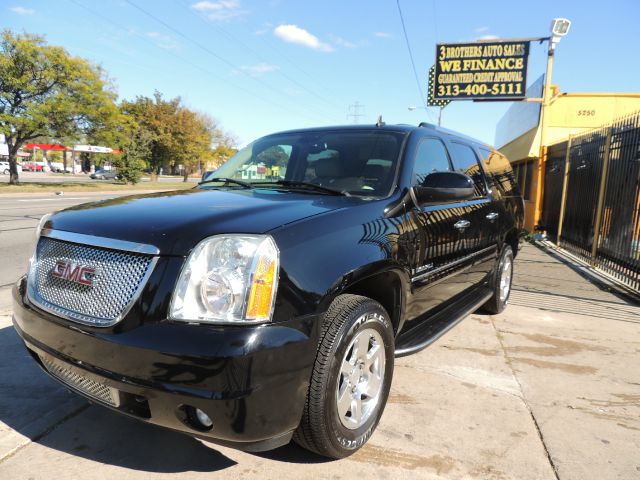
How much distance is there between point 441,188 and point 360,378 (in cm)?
135

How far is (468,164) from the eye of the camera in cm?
434

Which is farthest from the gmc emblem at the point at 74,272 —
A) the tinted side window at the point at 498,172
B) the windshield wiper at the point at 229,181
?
the tinted side window at the point at 498,172

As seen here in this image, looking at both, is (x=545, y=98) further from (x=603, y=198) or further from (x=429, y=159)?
(x=429, y=159)

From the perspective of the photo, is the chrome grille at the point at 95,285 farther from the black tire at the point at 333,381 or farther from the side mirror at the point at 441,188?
the side mirror at the point at 441,188

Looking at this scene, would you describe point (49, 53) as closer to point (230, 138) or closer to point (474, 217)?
point (474, 217)

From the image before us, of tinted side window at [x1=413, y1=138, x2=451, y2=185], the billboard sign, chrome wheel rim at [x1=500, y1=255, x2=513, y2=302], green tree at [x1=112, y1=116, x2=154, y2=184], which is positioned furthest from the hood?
green tree at [x1=112, y1=116, x2=154, y2=184]

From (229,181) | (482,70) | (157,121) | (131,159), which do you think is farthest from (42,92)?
(229,181)

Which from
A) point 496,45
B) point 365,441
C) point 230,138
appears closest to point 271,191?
point 365,441

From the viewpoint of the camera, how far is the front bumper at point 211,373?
70.6 inches

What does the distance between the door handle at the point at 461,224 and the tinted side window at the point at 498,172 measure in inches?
46.5

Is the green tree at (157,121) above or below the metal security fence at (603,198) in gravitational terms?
above

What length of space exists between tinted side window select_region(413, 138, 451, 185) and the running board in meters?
1.05

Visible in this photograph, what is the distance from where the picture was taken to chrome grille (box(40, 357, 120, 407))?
2.03 m

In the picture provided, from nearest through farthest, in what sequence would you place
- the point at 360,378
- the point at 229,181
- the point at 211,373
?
the point at 211,373
the point at 360,378
the point at 229,181
